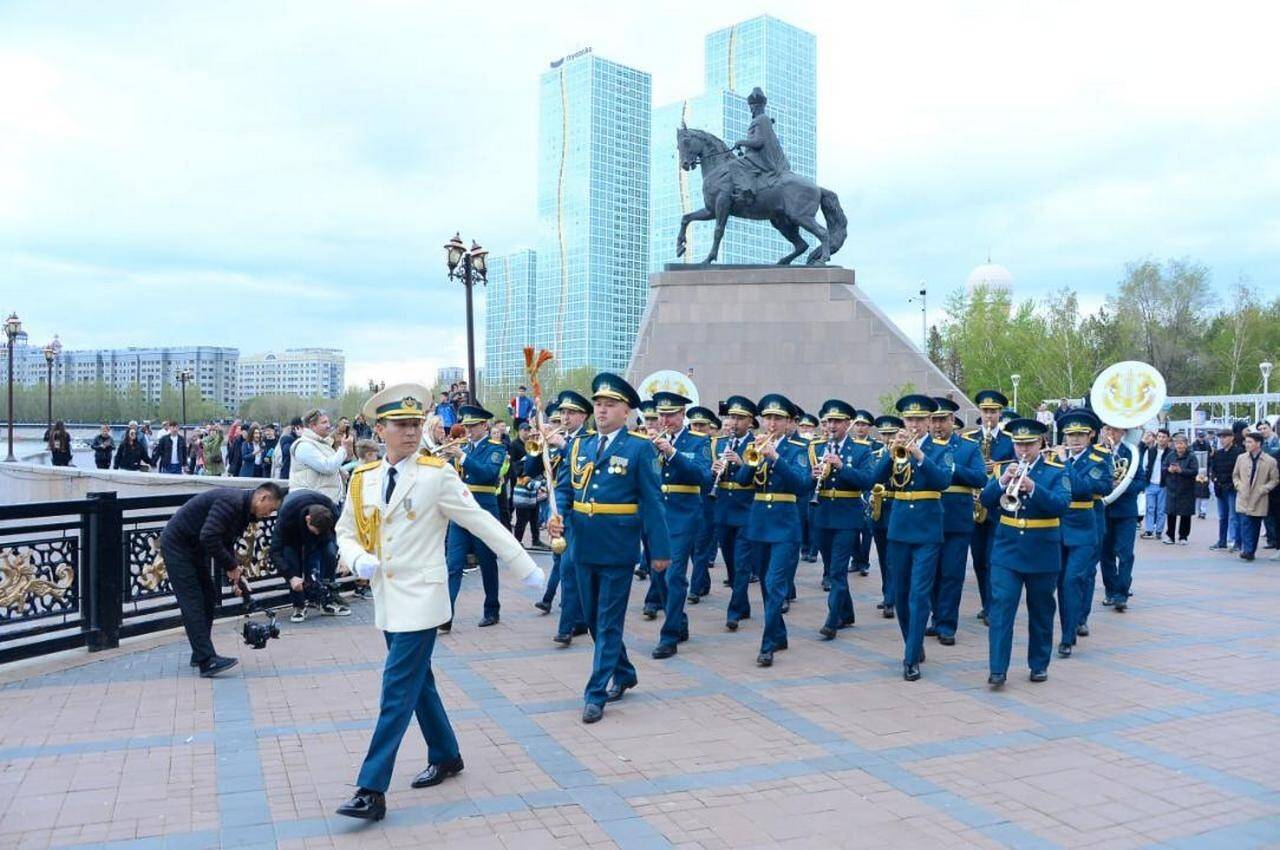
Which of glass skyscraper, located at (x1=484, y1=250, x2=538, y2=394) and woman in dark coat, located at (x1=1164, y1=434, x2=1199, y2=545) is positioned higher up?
glass skyscraper, located at (x1=484, y1=250, x2=538, y2=394)

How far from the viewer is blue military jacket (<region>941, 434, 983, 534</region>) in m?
8.64

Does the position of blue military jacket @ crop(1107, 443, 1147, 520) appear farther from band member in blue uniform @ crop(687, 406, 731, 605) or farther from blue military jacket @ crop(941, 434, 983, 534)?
band member in blue uniform @ crop(687, 406, 731, 605)

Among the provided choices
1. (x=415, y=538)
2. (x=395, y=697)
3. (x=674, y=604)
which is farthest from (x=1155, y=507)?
(x=395, y=697)

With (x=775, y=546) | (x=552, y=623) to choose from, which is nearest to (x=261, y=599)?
(x=552, y=623)

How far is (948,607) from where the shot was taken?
9.11 meters

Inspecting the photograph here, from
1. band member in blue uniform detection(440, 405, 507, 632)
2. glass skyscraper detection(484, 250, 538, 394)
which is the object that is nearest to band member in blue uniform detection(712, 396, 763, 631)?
band member in blue uniform detection(440, 405, 507, 632)

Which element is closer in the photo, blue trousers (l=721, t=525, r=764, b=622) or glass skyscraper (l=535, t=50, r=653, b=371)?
blue trousers (l=721, t=525, r=764, b=622)

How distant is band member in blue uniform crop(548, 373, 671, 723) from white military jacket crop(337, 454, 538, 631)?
62.5 inches

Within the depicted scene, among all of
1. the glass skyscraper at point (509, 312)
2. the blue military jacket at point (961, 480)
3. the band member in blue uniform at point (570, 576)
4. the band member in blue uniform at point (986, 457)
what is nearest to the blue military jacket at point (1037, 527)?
the blue military jacket at point (961, 480)

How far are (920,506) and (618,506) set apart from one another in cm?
280

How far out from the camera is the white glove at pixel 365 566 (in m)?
4.73

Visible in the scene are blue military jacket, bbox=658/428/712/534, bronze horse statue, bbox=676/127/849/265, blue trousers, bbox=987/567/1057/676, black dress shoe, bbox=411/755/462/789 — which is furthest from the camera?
bronze horse statue, bbox=676/127/849/265

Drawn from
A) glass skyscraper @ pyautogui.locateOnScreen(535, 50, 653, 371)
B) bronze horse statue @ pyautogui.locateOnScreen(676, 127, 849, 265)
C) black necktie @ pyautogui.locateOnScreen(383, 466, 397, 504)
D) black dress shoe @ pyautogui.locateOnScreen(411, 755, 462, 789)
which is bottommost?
black dress shoe @ pyautogui.locateOnScreen(411, 755, 462, 789)

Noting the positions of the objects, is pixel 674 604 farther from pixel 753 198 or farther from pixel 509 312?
pixel 509 312
